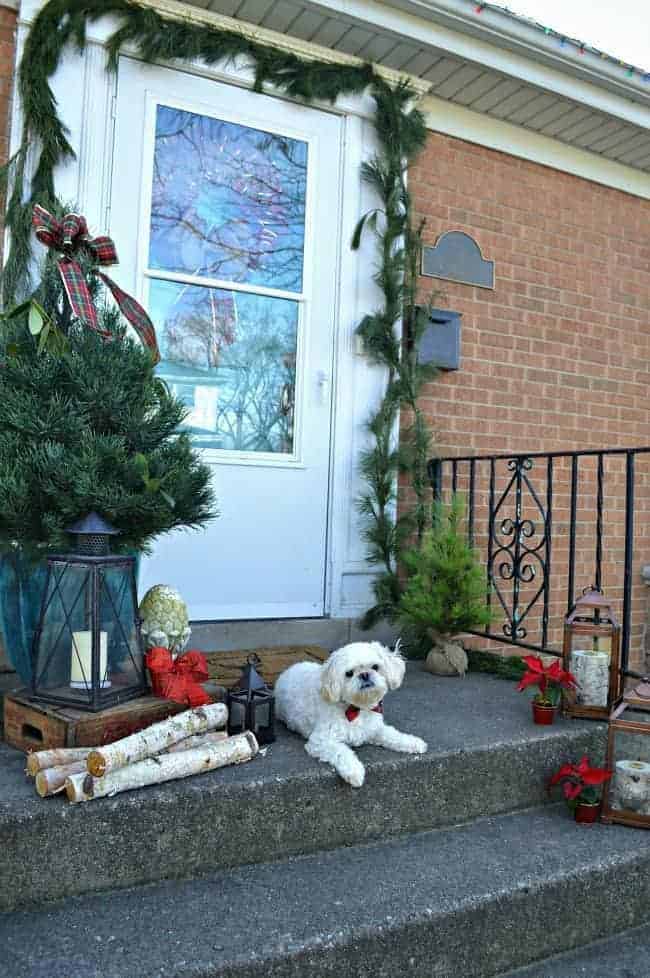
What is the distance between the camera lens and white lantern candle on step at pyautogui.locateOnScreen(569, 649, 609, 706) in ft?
8.36

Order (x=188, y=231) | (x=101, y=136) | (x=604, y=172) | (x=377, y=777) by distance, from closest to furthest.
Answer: (x=377, y=777)
(x=101, y=136)
(x=188, y=231)
(x=604, y=172)

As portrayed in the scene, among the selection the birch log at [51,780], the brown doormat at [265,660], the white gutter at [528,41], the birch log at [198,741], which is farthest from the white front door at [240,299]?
the birch log at [51,780]

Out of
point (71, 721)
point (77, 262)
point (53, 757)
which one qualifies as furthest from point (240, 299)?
point (53, 757)

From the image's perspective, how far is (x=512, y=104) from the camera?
3.90 metres

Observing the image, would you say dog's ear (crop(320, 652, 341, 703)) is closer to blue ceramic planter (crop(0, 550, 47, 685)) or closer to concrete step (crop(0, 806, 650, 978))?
concrete step (crop(0, 806, 650, 978))

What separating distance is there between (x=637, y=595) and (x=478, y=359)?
5.85 ft

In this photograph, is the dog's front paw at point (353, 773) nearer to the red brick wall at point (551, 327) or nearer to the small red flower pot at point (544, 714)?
the small red flower pot at point (544, 714)

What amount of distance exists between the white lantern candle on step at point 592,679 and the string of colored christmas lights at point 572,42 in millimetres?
2694

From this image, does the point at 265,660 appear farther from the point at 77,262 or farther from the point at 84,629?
the point at 77,262

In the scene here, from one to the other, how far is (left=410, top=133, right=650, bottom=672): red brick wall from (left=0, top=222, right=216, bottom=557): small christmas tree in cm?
181

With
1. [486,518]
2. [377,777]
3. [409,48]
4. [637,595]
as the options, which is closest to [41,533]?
[377,777]

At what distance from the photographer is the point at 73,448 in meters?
2.11

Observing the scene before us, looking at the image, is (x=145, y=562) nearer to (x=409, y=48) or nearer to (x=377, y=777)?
(x=377, y=777)

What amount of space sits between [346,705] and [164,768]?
53cm
